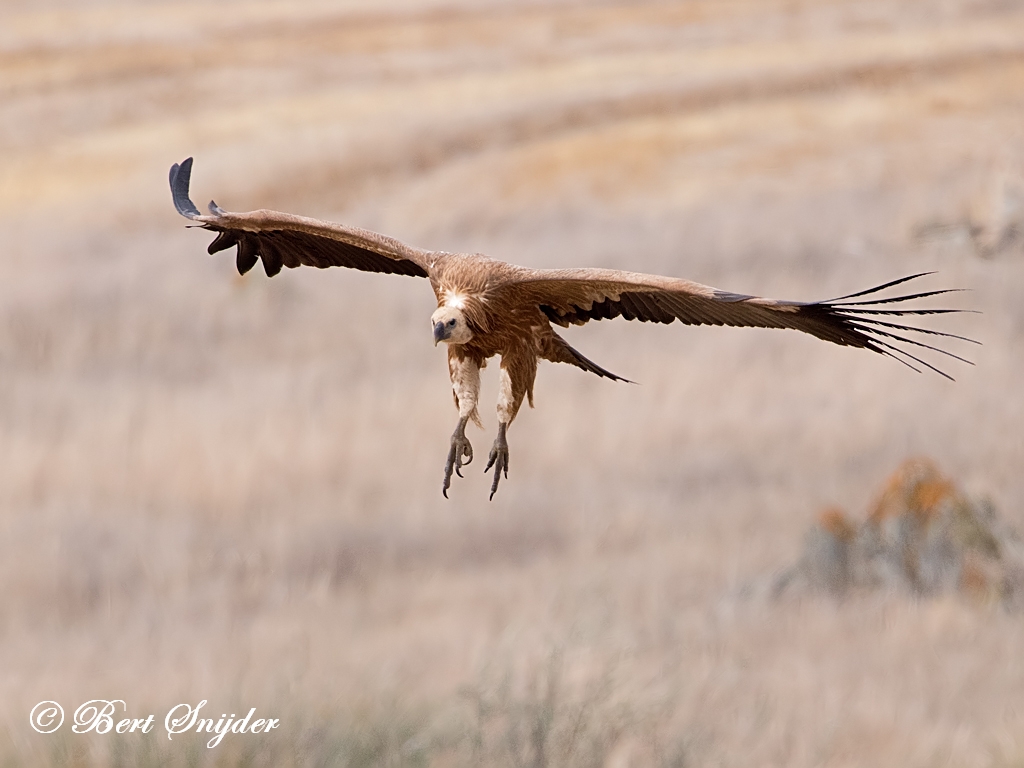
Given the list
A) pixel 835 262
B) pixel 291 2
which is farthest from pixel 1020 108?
pixel 291 2

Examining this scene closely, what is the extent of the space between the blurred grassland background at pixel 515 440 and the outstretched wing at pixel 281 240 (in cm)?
256

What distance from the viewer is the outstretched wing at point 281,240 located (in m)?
3.79

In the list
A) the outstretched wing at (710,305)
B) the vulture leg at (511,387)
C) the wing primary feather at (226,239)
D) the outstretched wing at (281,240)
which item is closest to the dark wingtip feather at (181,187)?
the outstretched wing at (281,240)

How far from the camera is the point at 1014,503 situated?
14.2 m

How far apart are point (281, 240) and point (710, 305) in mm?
1527

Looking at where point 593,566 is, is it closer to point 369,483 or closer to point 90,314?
point 369,483

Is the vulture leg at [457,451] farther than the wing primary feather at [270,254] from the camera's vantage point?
No

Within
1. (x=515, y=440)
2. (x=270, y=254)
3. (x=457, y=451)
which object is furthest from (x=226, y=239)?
(x=515, y=440)

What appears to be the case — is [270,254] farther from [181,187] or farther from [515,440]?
[515,440]

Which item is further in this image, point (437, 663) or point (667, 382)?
point (667, 382)

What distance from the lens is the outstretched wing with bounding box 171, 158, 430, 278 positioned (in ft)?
12.4

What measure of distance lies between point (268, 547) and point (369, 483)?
1712mm

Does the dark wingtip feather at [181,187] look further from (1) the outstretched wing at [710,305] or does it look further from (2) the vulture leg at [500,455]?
(2) the vulture leg at [500,455]

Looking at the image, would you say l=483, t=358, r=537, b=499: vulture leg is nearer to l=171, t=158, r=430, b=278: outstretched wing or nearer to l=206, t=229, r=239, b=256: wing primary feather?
l=171, t=158, r=430, b=278: outstretched wing
